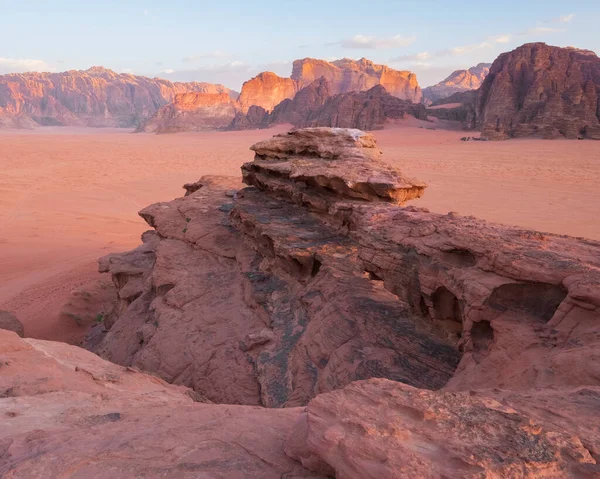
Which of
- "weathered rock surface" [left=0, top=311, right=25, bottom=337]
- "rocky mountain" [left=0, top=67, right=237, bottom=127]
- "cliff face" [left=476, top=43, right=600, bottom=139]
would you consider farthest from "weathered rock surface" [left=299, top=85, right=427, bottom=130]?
"rocky mountain" [left=0, top=67, right=237, bottom=127]

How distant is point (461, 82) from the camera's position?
113875mm

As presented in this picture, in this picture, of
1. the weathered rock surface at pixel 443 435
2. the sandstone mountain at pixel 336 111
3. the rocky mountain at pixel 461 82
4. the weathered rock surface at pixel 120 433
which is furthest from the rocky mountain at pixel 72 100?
the weathered rock surface at pixel 443 435

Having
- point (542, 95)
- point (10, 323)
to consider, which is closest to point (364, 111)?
point (542, 95)

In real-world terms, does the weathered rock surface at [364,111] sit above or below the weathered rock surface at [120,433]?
above

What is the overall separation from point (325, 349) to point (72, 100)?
379 ft

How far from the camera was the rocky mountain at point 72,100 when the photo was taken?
9538 cm

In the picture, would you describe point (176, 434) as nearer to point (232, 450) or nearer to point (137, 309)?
point (232, 450)

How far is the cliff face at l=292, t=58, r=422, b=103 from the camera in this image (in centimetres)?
9519

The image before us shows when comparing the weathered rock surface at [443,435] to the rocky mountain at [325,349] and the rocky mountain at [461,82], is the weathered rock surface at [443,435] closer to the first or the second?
the rocky mountain at [325,349]

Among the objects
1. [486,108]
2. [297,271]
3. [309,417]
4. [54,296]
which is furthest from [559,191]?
[486,108]

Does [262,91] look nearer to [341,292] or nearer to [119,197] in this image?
[119,197]

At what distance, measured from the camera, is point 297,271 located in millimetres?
5793

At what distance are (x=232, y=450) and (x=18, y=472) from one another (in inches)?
37.9

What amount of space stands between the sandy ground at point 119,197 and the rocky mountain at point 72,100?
69.2 metres
